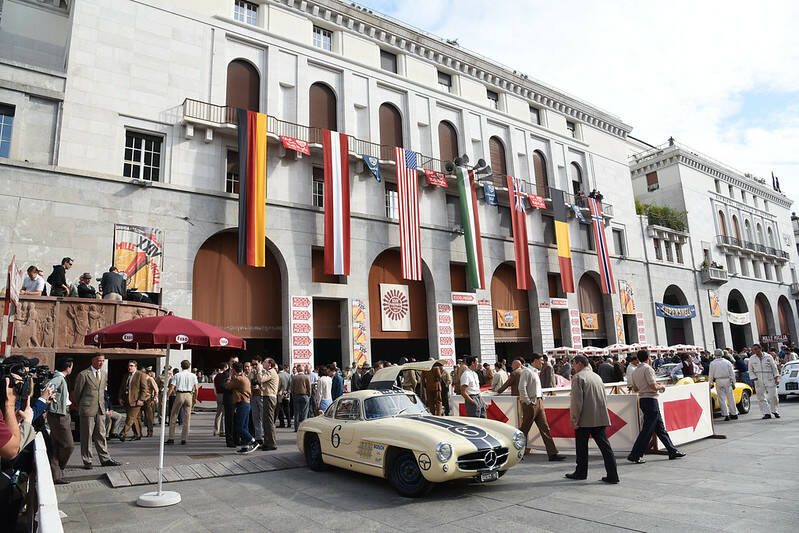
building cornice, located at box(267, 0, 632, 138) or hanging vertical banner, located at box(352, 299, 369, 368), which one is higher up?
building cornice, located at box(267, 0, 632, 138)

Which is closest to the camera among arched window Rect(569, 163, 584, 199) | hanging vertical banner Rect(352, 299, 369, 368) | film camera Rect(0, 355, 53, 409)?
film camera Rect(0, 355, 53, 409)

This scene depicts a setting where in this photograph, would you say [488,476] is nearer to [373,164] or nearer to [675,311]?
[373,164]

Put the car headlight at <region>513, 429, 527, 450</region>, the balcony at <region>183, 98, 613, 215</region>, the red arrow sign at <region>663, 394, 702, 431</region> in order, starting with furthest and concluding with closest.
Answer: the balcony at <region>183, 98, 613, 215</region> < the red arrow sign at <region>663, 394, 702, 431</region> < the car headlight at <region>513, 429, 527, 450</region>

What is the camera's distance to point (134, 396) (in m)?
13.1

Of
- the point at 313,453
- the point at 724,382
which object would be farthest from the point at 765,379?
the point at 313,453

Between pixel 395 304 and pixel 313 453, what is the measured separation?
15.8 meters

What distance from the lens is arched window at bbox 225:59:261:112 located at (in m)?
22.0

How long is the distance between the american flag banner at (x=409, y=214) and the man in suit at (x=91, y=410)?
1510 centimetres

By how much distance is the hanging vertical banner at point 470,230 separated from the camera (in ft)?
84.9

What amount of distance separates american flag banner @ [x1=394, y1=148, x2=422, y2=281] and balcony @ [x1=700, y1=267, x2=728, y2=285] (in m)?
30.6

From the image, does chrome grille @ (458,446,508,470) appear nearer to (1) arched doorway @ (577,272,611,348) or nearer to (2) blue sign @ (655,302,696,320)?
(1) arched doorway @ (577,272,611,348)

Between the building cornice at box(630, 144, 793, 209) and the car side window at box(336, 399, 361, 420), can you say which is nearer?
the car side window at box(336, 399, 361, 420)

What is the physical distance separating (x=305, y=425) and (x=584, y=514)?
5.45 meters

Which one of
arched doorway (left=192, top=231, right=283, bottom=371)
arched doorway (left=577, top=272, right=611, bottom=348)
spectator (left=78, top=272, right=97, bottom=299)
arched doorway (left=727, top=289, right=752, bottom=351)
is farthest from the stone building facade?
arched doorway (left=727, top=289, right=752, bottom=351)
